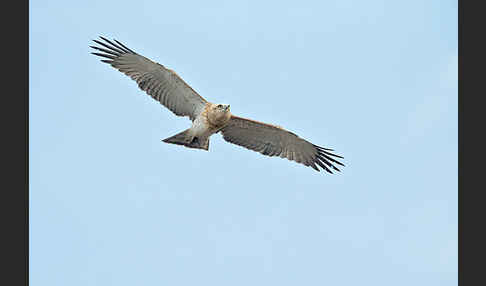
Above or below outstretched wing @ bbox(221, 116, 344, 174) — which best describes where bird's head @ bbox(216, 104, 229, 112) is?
above

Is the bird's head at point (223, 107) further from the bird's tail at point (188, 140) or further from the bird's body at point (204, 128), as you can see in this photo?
the bird's tail at point (188, 140)

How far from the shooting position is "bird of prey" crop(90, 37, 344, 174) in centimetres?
1404

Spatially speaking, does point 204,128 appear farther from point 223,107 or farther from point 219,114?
point 223,107

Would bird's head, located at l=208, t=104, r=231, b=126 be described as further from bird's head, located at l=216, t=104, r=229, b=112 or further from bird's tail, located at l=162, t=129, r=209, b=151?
bird's tail, located at l=162, t=129, r=209, b=151

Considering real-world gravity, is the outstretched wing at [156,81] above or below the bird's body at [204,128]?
above

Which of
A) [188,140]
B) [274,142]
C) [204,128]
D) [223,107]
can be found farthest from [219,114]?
[274,142]

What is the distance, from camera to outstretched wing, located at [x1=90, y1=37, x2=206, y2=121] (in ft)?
46.9

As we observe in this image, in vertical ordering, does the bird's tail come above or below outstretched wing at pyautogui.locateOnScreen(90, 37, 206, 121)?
below

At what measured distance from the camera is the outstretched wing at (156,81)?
14.3m

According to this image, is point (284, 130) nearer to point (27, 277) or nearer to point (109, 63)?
point (109, 63)

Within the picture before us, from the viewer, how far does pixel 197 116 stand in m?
14.4

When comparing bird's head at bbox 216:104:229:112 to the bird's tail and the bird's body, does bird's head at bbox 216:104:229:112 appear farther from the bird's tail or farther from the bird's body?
the bird's tail

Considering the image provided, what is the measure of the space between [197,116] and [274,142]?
67.5 inches

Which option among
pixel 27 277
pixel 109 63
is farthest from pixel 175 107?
pixel 27 277
